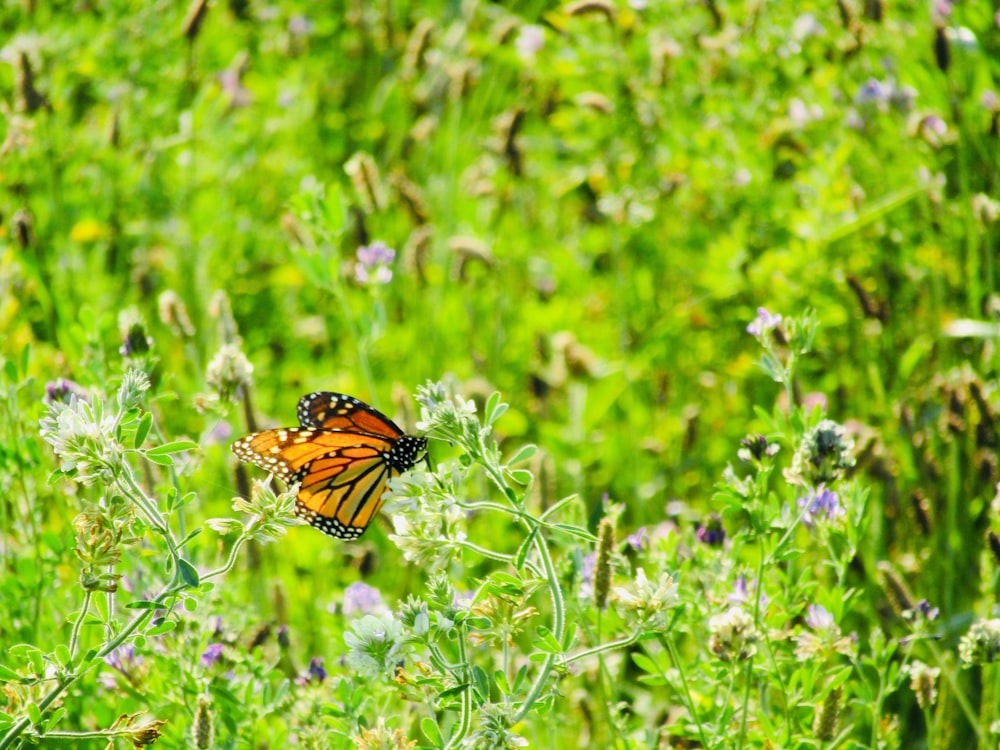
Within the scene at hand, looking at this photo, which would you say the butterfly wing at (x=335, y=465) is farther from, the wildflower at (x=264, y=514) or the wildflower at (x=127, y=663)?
the wildflower at (x=264, y=514)

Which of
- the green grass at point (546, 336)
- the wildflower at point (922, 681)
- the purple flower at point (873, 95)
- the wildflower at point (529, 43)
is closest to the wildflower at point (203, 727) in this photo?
the green grass at point (546, 336)

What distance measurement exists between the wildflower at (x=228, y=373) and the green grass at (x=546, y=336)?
3cm

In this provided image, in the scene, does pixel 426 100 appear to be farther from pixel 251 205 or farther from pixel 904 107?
pixel 904 107

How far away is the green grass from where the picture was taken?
1.64 metres

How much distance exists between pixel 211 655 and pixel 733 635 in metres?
0.76

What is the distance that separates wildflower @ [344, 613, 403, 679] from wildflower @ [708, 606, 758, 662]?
44 cm

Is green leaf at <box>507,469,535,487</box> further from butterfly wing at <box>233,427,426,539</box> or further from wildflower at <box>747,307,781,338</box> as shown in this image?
butterfly wing at <box>233,427,426,539</box>

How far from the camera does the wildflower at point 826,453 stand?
1436 mm

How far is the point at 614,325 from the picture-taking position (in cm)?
342

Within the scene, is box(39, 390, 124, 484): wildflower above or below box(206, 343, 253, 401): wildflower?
above

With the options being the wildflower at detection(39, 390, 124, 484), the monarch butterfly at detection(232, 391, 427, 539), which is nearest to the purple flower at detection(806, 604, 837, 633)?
the monarch butterfly at detection(232, 391, 427, 539)

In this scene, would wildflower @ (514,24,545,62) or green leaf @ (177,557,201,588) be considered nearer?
green leaf @ (177,557,201,588)

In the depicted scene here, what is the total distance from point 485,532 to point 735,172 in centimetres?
126

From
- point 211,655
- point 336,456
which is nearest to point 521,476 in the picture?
point 211,655
